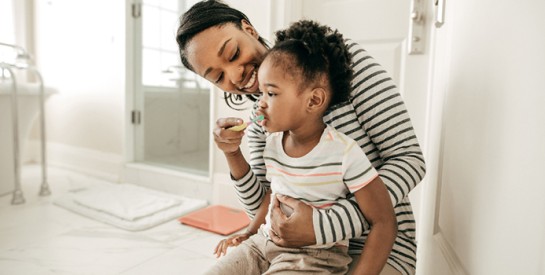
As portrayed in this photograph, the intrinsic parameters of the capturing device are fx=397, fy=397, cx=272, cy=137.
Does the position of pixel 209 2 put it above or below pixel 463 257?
above

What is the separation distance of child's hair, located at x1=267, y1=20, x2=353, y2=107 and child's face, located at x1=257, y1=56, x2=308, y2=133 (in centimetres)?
1

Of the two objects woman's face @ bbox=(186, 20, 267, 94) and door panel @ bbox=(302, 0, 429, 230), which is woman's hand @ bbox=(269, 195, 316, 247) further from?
door panel @ bbox=(302, 0, 429, 230)

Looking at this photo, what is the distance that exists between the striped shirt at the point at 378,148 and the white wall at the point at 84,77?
2.09 meters

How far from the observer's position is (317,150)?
0.72 meters

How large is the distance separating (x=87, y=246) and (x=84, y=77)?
1.57m

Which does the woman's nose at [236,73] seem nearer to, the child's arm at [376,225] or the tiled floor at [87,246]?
the child's arm at [376,225]

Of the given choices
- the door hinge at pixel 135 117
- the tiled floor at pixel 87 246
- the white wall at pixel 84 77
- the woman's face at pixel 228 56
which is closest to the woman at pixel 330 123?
the woman's face at pixel 228 56

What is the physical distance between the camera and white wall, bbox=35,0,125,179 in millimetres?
2586

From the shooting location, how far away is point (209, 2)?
936mm

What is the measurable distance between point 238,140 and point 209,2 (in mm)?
352

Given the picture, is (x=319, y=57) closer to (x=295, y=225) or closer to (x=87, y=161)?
(x=295, y=225)

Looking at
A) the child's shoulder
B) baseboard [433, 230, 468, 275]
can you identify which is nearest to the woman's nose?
the child's shoulder

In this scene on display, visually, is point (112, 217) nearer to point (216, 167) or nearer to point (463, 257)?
point (216, 167)

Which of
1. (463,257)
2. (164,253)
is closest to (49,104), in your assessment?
(164,253)
